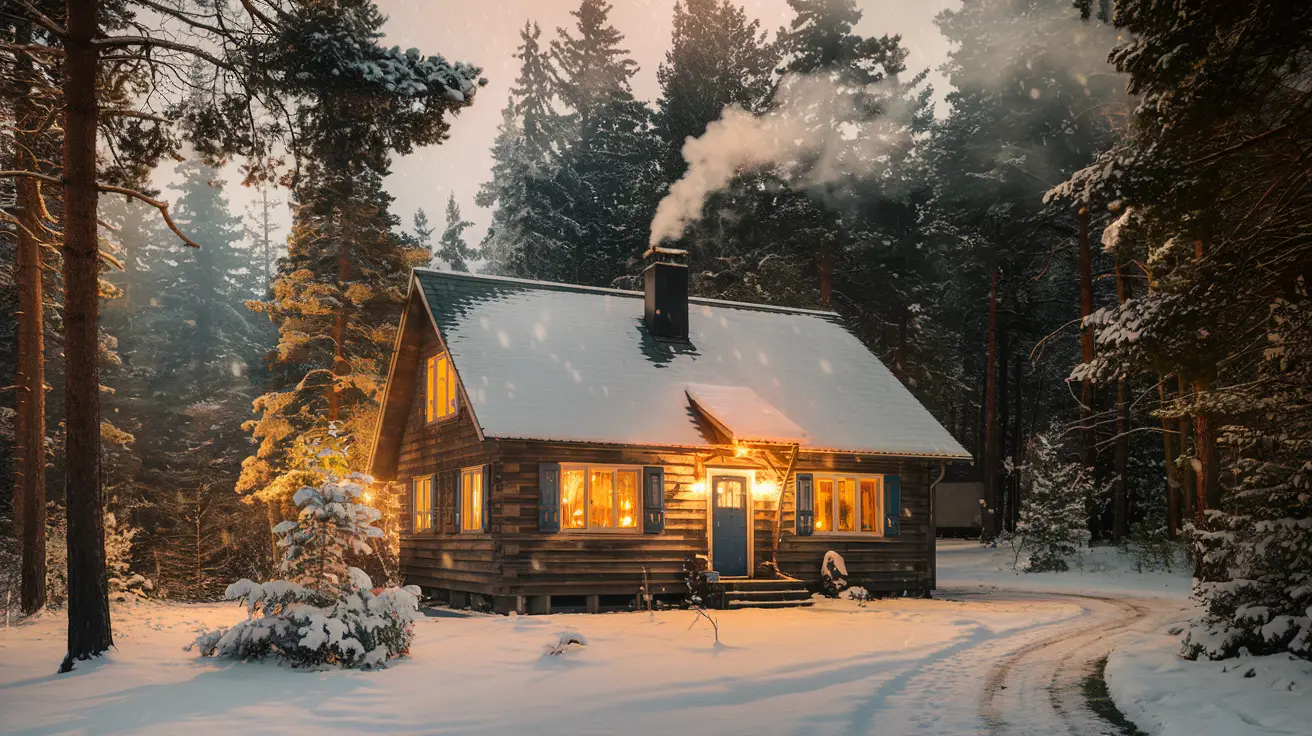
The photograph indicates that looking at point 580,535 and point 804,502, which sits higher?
point 804,502

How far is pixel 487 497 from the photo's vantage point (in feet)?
63.2

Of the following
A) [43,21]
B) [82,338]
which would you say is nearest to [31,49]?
[43,21]

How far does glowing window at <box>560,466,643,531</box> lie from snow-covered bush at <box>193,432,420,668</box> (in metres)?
6.56

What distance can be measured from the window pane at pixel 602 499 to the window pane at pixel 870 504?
580cm

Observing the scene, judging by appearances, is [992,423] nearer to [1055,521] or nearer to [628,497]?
[1055,521]

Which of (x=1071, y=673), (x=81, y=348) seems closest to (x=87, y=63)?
(x=81, y=348)

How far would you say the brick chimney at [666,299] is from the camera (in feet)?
78.5

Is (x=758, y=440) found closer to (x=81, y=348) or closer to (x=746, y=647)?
(x=746, y=647)

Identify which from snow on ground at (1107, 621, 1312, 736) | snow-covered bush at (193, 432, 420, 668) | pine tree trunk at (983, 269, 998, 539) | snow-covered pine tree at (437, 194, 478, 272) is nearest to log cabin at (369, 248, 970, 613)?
snow-covered bush at (193, 432, 420, 668)

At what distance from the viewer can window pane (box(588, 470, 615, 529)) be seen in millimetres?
20047

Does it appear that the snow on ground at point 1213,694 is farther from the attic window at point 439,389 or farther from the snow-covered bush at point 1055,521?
the snow-covered bush at point 1055,521

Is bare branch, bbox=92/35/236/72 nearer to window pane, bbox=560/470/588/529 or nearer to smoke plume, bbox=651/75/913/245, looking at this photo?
window pane, bbox=560/470/588/529

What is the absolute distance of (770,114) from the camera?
130 ft

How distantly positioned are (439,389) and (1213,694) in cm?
1614
